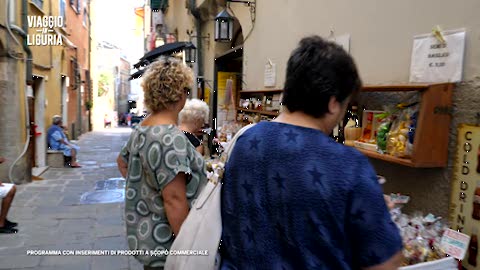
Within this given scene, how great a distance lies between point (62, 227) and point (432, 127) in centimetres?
480

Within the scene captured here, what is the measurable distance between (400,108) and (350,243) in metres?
1.42

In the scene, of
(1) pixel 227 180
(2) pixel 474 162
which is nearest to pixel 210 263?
(1) pixel 227 180

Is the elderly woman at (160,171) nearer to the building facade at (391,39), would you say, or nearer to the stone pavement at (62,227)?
the building facade at (391,39)

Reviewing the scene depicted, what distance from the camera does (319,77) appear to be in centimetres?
125

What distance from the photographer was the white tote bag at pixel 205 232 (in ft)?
4.92

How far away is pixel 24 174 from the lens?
8086mm

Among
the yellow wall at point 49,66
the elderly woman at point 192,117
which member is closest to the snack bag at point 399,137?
the elderly woman at point 192,117

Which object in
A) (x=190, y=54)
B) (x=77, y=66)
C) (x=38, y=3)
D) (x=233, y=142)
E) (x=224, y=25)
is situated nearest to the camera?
(x=233, y=142)

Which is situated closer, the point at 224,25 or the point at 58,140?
the point at 224,25

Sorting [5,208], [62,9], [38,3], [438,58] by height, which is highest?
[62,9]

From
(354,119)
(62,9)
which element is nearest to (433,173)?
(354,119)

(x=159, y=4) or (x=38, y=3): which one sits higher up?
(x=159, y=4)

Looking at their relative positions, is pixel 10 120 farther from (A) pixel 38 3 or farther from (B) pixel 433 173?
(B) pixel 433 173

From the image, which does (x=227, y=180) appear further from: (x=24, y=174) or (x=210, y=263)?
(x=24, y=174)
